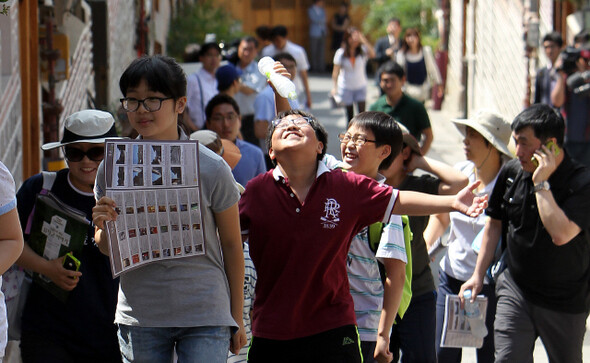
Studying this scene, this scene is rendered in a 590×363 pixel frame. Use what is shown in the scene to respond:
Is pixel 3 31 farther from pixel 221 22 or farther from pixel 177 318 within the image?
pixel 221 22

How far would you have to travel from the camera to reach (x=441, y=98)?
70.7 feet

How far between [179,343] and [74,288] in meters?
0.97

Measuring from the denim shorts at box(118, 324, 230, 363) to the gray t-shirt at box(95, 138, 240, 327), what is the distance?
39 millimetres

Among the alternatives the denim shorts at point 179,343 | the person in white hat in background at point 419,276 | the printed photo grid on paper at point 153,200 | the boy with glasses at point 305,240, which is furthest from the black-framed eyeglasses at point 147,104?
the person in white hat in background at point 419,276

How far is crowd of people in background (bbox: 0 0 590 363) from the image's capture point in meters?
3.84

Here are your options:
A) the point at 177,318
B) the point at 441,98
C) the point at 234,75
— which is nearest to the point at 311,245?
the point at 177,318

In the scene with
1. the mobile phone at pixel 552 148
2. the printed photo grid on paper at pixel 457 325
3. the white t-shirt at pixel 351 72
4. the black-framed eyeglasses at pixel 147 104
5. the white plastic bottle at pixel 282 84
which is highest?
the white t-shirt at pixel 351 72

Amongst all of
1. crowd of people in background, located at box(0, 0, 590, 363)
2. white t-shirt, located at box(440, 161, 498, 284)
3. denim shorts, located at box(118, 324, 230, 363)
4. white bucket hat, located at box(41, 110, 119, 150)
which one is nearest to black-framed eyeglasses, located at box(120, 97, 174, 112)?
crowd of people in background, located at box(0, 0, 590, 363)

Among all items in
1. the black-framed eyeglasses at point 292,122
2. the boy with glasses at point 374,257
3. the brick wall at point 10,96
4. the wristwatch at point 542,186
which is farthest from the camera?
the brick wall at point 10,96

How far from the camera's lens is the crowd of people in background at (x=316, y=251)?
384cm

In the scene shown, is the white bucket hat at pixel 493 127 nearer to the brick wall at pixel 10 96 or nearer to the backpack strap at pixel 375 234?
the backpack strap at pixel 375 234

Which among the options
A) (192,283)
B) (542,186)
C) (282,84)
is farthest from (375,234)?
(192,283)

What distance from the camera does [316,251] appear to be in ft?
13.6

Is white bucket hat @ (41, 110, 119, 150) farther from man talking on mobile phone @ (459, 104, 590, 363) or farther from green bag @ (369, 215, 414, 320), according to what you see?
man talking on mobile phone @ (459, 104, 590, 363)
